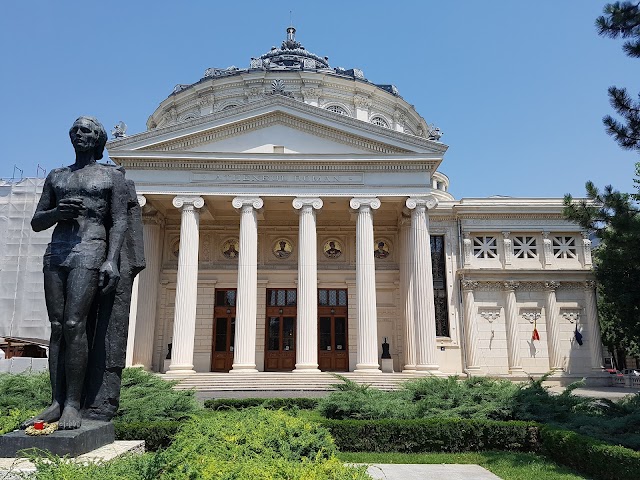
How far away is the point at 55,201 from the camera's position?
6.14m

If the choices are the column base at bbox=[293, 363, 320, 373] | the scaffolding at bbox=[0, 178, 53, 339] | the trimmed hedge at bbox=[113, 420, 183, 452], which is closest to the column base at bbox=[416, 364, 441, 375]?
the column base at bbox=[293, 363, 320, 373]

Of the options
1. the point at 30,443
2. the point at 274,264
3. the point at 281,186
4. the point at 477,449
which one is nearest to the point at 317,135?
the point at 281,186

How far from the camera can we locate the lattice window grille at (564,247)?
102 ft

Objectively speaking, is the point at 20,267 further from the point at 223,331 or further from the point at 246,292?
the point at 246,292

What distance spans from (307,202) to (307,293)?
4636mm

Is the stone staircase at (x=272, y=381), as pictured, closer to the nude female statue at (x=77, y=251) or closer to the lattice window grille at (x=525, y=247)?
the lattice window grille at (x=525, y=247)

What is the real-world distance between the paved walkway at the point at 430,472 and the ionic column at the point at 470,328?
19.9 metres

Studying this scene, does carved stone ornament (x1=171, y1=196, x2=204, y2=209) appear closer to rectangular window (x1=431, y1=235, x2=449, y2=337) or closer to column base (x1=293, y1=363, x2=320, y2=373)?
column base (x1=293, y1=363, x2=320, y2=373)

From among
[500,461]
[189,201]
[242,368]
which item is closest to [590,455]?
[500,461]

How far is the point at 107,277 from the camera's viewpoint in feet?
18.5

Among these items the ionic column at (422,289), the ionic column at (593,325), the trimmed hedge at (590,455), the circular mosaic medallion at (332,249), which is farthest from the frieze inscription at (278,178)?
the trimmed hedge at (590,455)

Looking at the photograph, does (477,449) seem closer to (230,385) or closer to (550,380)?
(230,385)

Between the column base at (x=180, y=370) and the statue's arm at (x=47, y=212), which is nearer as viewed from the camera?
the statue's arm at (x=47, y=212)

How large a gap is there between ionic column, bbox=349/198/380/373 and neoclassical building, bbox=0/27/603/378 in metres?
0.07
